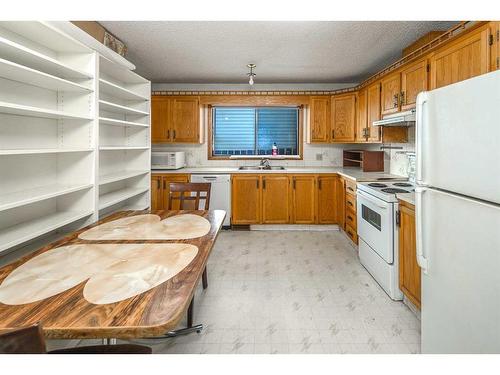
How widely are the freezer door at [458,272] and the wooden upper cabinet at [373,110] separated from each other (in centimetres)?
244

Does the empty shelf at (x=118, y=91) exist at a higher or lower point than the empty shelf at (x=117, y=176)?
higher

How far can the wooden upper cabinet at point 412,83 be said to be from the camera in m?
2.69

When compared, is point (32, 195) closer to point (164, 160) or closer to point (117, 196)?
point (117, 196)

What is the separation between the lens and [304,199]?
467 cm

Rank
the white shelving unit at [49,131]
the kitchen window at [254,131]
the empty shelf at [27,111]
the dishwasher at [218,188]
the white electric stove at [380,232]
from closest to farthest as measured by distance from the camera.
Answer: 1. the empty shelf at [27,111]
2. the white shelving unit at [49,131]
3. the white electric stove at [380,232]
4. the dishwasher at [218,188]
5. the kitchen window at [254,131]

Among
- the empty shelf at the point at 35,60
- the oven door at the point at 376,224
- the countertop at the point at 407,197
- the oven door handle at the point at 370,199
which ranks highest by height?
the empty shelf at the point at 35,60

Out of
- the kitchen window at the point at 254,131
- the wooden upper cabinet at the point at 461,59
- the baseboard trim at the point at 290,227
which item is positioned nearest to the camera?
the wooden upper cabinet at the point at 461,59

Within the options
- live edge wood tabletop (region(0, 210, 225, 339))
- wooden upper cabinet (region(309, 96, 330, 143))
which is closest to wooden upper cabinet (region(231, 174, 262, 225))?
wooden upper cabinet (region(309, 96, 330, 143))

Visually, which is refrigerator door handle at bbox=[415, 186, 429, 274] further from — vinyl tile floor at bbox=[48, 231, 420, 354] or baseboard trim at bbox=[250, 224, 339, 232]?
baseboard trim at bbox=[250, 224, 339, 232]

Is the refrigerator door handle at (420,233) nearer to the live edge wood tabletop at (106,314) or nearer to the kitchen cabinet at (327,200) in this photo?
the live edge wood tabletop at (106,314)

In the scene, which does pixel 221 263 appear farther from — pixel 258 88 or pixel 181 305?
pixel 258 88

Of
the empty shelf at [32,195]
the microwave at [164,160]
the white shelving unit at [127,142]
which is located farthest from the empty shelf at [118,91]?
the microwave at [164,160]
